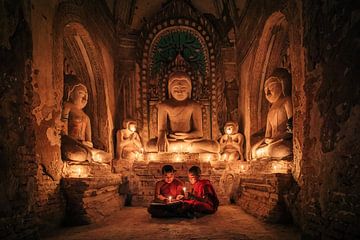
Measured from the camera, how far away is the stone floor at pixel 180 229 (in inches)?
139

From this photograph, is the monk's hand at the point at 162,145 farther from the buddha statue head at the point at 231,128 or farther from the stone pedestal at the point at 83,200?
the stone pedestal at the point at 83,200

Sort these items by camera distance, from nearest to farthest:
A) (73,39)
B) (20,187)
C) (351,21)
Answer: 1. (351,21)
2. (20,187)
3. (73,39)

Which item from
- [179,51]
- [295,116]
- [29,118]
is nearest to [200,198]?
[295,116]

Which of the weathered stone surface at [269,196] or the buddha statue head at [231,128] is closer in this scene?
the weathered stone surface at [269,196]

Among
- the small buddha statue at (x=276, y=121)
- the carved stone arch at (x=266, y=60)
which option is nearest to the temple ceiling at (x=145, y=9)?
the carved stone arch at (x=266, y=60)

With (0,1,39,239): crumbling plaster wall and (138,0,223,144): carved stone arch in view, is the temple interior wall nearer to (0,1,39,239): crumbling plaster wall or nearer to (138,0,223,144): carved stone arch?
(0,1,39,239): crumbling plaster wall

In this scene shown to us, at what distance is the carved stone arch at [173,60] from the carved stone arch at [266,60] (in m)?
1.57

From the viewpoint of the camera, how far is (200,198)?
487 centimetres

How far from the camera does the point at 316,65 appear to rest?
3432mm

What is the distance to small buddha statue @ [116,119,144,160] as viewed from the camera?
711 cm

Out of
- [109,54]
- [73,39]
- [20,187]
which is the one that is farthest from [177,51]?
[20,187]

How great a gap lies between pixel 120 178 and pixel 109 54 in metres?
3.35

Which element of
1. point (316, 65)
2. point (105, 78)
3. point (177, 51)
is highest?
point (177, 51)

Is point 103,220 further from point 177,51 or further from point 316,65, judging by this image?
point 177,51
